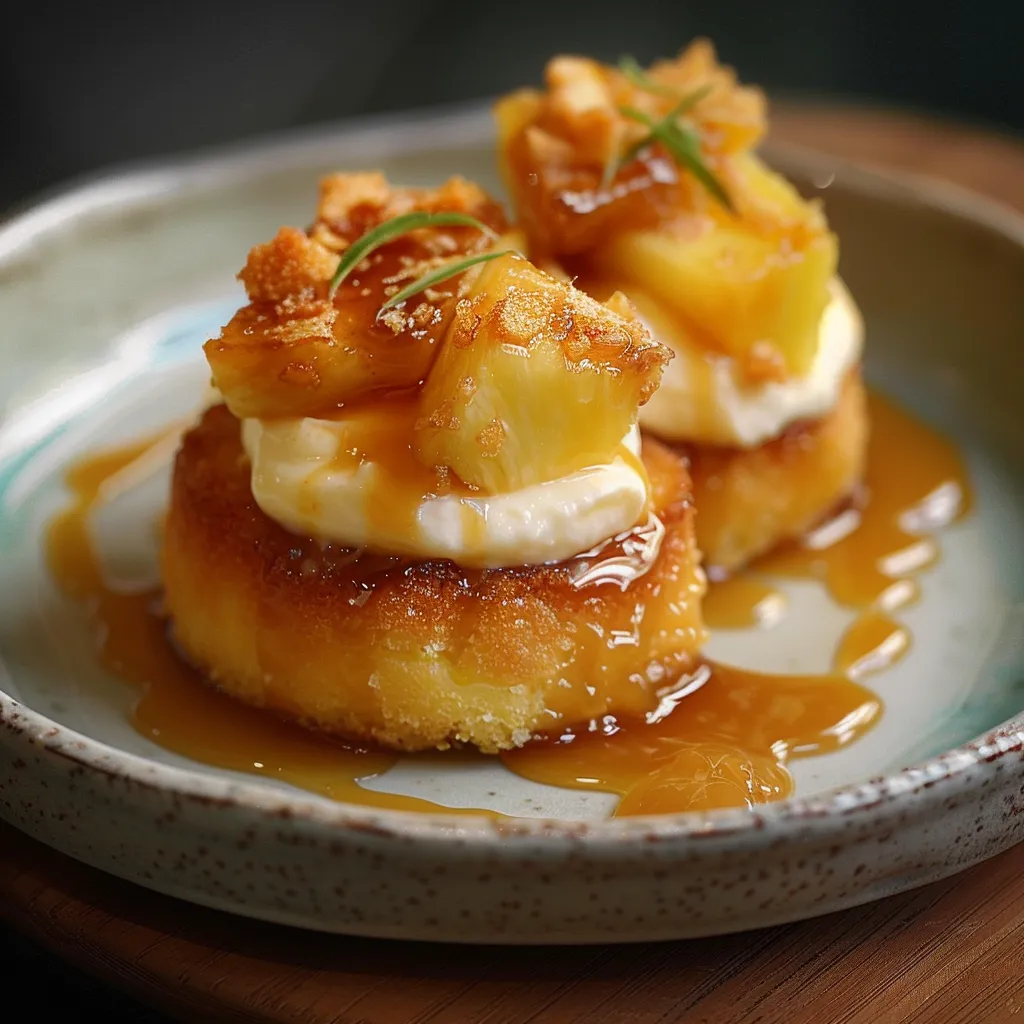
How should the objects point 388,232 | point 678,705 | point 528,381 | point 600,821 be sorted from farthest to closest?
point 678,705 < point 388,232 < point 528,381 < point 600,821

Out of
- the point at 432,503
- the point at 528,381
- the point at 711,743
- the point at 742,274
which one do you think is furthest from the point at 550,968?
the point at 742,274

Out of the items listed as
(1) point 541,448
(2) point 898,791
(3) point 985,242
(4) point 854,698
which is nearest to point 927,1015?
(2) point 898,791

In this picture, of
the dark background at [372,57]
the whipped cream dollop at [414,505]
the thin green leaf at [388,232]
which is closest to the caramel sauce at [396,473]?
the whipped cream dollop at [414,505]

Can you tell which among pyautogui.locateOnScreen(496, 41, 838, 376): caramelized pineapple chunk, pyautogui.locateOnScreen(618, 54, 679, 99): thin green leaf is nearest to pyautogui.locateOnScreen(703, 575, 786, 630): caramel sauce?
pyautogui.locateOnScreen(496, 41, 838, 376): caramelized pineapple chunk

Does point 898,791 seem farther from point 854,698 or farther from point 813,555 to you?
point 813,555

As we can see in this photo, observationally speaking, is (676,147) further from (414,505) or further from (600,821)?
(600,821)

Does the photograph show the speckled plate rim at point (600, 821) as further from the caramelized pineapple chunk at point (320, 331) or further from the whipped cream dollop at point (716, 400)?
the whipped cream dollop at point (716, 400)

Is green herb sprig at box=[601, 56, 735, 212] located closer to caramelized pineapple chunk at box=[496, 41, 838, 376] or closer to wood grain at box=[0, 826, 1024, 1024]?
caramelized pineapple chunk at box=[496, 41, 838, 376]
